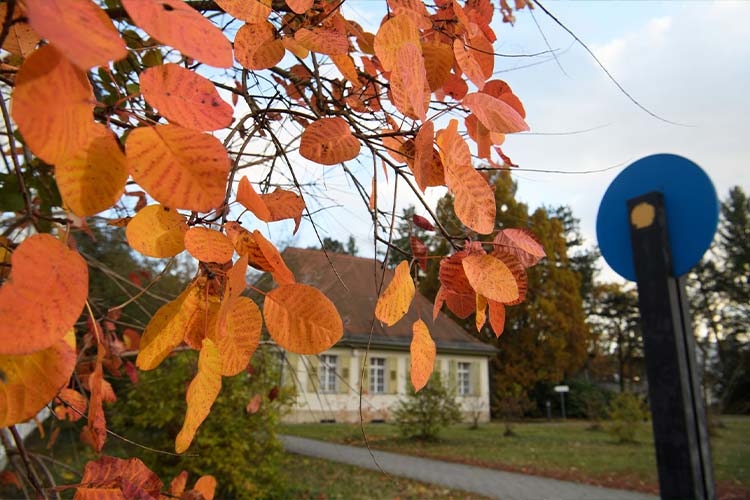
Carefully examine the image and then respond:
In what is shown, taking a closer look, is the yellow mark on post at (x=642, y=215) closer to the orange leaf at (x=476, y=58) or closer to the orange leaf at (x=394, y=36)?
the orange leaf at (x=476, y=58)

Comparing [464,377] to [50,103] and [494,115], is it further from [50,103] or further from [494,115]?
[50,103]

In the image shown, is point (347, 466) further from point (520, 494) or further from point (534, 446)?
point (534, 446)

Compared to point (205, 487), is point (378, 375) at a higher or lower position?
higher

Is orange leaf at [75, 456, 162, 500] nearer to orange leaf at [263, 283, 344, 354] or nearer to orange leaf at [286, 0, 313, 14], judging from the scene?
orange leaf at [263, 283, 344, 354]

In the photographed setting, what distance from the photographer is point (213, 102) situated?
357 mm

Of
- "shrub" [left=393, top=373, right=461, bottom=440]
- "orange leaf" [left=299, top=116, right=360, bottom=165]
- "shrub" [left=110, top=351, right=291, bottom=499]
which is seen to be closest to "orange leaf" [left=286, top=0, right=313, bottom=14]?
"orange leaf" [left=299, top=116, right=360, bottom=165]

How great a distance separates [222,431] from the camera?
180 inches

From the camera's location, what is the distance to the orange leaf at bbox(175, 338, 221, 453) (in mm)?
444

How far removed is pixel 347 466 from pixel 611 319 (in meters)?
21.7

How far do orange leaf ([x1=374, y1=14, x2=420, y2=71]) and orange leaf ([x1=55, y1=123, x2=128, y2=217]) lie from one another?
288 millimetres

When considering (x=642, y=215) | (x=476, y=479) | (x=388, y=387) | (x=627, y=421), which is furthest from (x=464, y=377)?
(x=642, y=215)

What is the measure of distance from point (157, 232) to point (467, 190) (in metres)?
0.27

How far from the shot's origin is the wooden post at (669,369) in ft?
4.33

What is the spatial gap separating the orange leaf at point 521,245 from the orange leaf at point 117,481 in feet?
1.51
